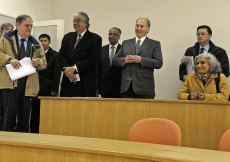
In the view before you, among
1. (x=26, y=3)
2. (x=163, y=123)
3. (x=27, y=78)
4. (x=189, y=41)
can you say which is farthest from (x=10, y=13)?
(x=163, y=123)

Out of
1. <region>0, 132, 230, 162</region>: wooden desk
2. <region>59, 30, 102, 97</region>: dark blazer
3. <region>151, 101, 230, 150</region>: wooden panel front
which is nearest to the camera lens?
<region>0, 132, 230, 162</region>: wooden desk

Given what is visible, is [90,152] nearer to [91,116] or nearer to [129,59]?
[91,116]

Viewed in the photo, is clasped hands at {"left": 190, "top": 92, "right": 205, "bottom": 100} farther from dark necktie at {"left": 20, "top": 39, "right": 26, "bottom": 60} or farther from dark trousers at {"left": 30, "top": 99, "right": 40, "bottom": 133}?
dark trousers at {"left": 30, "top": 99, "right": 40, "bottom": 133}

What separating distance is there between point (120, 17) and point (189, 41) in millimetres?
1370

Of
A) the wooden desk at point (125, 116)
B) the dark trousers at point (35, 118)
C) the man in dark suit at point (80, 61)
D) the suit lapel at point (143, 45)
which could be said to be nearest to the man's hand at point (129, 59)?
the suit lapel at point (143, 45)

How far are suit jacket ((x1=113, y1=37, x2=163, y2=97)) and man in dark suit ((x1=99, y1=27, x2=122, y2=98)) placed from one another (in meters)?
0.42

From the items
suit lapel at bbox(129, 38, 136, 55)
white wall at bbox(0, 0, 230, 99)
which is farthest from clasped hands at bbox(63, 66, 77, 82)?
white wall at bbox(0, 0, 230, 99)

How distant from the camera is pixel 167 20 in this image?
5242 millimetres

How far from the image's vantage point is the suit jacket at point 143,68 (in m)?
3.42

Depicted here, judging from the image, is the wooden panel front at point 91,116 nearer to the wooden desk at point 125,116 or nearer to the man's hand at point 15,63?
the wooden desk at point 125,116

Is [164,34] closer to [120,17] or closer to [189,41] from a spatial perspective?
[189,41]

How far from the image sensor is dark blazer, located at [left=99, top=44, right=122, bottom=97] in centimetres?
396

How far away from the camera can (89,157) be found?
1.58 meters

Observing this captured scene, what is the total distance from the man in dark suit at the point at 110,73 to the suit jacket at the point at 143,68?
42cm
